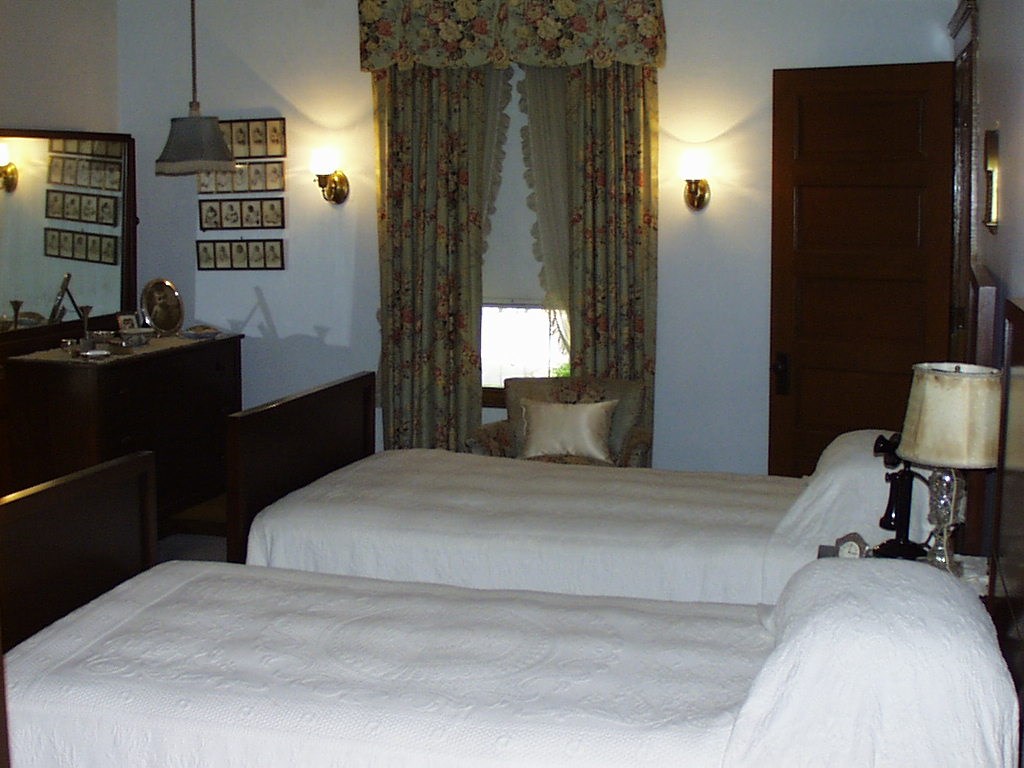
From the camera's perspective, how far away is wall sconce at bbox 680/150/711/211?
20.7 ft

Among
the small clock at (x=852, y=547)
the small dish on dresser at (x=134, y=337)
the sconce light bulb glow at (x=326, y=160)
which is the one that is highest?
the sconce light bulb glow at (x=326, y=160)

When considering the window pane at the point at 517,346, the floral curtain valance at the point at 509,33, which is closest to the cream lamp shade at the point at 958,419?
the floral curtain valance at the point at 509,33

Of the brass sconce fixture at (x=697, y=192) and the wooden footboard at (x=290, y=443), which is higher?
the brass sconce fixture at (x=697, y=192)

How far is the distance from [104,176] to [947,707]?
5.88 meters

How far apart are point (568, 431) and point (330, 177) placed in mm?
2241

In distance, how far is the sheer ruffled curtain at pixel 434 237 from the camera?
661cm

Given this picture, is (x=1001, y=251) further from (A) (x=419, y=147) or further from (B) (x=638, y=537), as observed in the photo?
(A) (x=419, y=147)

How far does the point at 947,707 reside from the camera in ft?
7.87

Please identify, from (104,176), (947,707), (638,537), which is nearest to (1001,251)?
(638,537)

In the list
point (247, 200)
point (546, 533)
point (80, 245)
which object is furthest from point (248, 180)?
point (546, 533)

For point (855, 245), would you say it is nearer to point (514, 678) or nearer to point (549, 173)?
point (549, 173)

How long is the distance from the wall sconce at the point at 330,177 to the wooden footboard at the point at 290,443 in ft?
6.02

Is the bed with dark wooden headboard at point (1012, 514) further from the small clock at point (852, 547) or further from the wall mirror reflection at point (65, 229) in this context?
the wall mirror reflection at point (65, 229)

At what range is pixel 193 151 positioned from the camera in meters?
5.92
